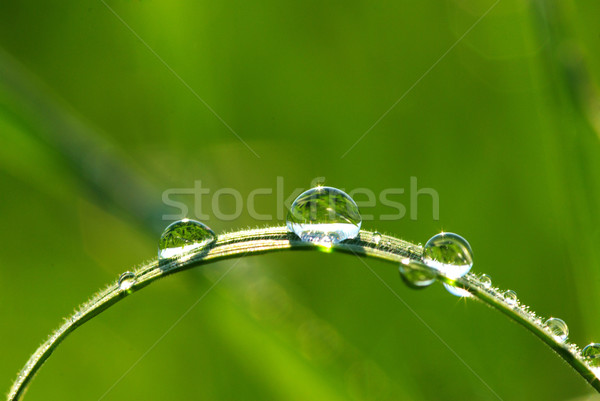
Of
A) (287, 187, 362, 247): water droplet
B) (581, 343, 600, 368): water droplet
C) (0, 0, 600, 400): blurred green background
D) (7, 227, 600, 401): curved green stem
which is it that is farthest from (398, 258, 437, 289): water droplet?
(0, 0, 600, 400): blurred green background

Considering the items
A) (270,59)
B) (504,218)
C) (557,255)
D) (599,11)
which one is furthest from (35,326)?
(599,11)

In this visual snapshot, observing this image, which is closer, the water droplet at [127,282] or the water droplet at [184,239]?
the water droplet at [127,282]

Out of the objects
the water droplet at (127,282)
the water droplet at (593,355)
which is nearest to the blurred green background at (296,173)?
the water droplet at (593,355)

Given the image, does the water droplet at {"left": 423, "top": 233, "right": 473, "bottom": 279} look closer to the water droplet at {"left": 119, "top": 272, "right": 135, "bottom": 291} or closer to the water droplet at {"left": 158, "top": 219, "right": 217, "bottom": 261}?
the water droplet at {"left": 158, "top": 219, "right": 217, "bottom": 261}

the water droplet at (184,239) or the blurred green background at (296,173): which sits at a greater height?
the blurred green background at (296,173)

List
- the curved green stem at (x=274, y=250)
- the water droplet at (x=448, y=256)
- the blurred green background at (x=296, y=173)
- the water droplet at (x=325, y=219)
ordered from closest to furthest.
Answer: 1. the curved green stem at (x=274, y=250)
2. the water droplet at (x=448, y=256)
3. the water droplet at (x=325, y=219)
4. the blurred green background at (x=296, y=173)

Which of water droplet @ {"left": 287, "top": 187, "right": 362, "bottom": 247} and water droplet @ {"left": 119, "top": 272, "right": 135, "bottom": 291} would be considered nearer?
water droplet @ {"left": 119, "top": 272, "right": 135, "bottom": 291}

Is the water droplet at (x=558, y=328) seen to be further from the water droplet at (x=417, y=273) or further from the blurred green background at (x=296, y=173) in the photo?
the blurred green background at (x=296, y=173)
